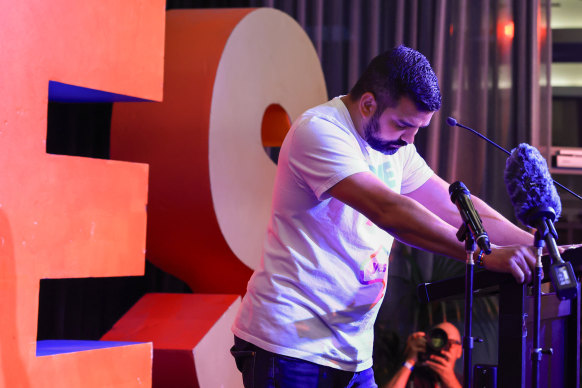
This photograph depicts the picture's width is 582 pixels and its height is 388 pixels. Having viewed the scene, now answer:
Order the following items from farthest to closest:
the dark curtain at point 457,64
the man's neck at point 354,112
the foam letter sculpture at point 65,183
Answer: the dark curtain at point 457,64, the foam letter sculpture at point 65,183, the man's neck at point 354,112

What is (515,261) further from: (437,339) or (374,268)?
(437,339)

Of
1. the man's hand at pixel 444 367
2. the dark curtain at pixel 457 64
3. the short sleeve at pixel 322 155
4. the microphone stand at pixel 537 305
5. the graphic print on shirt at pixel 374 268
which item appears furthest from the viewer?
the dark curtain at pixel 457 64

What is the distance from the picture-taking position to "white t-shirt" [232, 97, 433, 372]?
1791mm

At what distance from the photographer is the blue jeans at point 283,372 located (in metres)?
1.79

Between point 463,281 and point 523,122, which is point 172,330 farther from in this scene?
point 523,122

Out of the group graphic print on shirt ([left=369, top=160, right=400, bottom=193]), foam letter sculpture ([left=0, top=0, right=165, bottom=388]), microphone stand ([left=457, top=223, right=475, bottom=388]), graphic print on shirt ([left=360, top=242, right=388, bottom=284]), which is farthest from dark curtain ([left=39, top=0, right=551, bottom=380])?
microphone stand ([left=457, top=223, right=475, bottom=388])

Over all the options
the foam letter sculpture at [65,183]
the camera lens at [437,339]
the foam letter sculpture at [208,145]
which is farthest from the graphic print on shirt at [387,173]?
the camera lens at [437,339]

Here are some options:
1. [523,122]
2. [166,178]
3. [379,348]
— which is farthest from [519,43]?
[166,178]

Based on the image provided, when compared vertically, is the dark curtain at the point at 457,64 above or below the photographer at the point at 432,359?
above

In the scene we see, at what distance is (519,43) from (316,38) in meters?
1.27

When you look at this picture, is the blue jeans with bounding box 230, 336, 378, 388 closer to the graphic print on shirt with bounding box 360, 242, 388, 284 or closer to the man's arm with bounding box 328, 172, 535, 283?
the graphic print on shirt with bounding box 360, 242, 388, 284

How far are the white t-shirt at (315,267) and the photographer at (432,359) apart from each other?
225 centimetres

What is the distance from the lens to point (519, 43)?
4.70 meters

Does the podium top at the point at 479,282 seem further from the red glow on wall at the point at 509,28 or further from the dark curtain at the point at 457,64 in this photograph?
the red glow on wall at the point at 509,28
